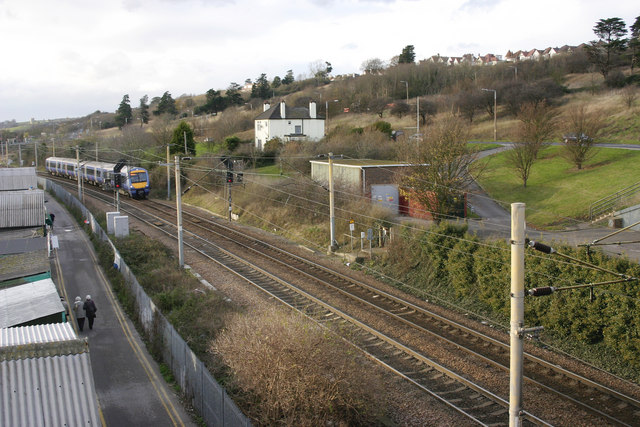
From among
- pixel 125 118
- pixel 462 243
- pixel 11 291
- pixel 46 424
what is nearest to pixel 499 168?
pixel 462 243

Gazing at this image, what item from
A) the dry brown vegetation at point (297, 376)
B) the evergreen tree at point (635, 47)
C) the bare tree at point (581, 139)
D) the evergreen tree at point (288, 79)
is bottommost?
the dry brown vegetation at point (297, 376)

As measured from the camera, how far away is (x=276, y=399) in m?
9.37

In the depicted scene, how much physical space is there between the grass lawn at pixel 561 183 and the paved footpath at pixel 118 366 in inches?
793

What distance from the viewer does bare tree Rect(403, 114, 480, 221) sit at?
25500 millimetres

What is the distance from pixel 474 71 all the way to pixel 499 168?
5334cm

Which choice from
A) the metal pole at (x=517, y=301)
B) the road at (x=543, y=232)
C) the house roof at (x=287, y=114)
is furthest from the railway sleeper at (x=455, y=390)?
the house roof at (x=287, y=114)

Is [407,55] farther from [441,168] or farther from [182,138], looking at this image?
[441,168]

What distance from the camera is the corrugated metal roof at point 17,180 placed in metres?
41.3

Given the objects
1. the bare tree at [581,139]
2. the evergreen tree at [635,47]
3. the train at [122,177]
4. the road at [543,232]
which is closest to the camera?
the road at [543,232]

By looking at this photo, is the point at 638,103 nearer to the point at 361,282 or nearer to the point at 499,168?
the point at 499,168

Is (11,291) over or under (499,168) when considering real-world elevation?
under

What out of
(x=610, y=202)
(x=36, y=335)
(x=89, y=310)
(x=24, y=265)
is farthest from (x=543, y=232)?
(x=24, y=265)

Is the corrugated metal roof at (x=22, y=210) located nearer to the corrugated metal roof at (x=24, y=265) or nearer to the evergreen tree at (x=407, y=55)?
the corrugated metal roof at (x=24, y=265)

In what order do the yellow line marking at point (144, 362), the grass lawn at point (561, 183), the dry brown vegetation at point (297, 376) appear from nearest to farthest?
the dry brown vegetation at point (297, 376)
the yellow line marking at point (144, 362)
the grass lawn at point (561, 183)
